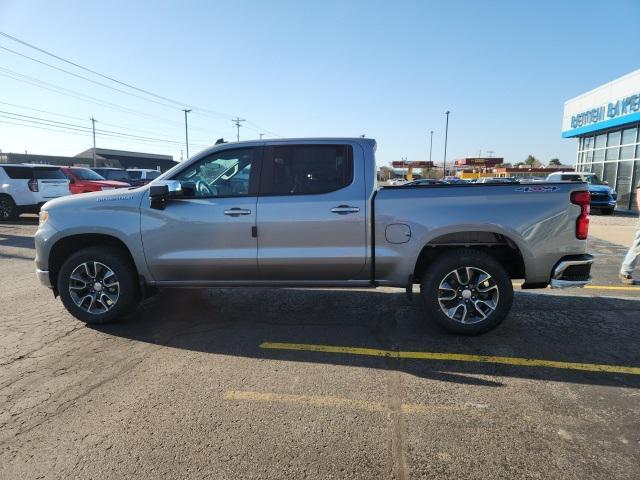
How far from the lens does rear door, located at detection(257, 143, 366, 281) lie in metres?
4.53

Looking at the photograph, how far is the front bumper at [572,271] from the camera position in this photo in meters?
4.37

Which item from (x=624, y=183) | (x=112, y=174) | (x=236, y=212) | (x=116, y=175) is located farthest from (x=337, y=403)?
(x=624, y=183)

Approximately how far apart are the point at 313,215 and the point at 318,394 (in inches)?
72.0

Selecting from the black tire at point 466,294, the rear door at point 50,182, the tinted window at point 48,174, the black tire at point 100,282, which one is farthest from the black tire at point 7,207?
the black tire at point 466,294

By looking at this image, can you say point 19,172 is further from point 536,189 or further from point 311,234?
point 536,189

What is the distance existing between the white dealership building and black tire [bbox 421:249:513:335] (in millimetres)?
19157

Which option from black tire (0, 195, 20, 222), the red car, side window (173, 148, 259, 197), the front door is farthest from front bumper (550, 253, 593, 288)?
black tire (0, 195, 20, 222)

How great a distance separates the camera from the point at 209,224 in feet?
15.2

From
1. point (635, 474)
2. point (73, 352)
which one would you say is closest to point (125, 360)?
point (73, 352)

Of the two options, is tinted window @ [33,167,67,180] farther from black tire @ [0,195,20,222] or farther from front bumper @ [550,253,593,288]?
front bumper @ [550,253,593,288]

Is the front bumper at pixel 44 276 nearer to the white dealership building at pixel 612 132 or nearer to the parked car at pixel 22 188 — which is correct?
the parked car at pixel 22 188

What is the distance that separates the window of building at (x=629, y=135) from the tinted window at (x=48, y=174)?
2492cm

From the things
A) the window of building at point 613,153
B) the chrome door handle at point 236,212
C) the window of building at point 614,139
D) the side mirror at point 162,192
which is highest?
the window of building at point 614,139

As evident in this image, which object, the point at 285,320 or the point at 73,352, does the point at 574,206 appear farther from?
the point at 73,352
